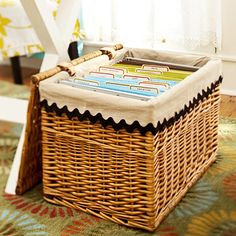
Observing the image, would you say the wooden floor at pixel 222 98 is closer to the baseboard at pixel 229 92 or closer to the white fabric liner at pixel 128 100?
the baseboard at pixel 229 92

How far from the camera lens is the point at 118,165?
1168 mm

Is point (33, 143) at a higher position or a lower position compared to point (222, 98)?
higher

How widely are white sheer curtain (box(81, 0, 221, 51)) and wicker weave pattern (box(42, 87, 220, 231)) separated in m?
0.77

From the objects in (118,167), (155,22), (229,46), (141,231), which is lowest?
(141,231)

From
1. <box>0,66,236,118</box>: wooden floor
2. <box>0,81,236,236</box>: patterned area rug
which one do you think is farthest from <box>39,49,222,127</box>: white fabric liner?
<box>0,66,236,118</box>: wooden floor

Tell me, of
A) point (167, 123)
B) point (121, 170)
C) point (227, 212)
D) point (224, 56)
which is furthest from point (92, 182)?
point (224, 56)

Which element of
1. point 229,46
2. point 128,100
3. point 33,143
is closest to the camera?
point 128,100

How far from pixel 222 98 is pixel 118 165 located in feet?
3.45

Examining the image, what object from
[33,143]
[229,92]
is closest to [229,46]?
[229,92]

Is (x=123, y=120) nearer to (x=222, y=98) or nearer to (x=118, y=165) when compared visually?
(x=118, y=165)

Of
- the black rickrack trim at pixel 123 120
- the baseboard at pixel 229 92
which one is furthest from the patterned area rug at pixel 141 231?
the baseboard at pixel 229 92

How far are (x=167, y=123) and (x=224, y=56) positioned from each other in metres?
1.04

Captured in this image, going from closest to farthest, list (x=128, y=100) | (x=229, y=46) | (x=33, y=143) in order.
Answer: (x=128, y=100) < (x=33, y=143) < (x=229, y=46)

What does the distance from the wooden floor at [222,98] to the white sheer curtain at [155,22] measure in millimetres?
229
